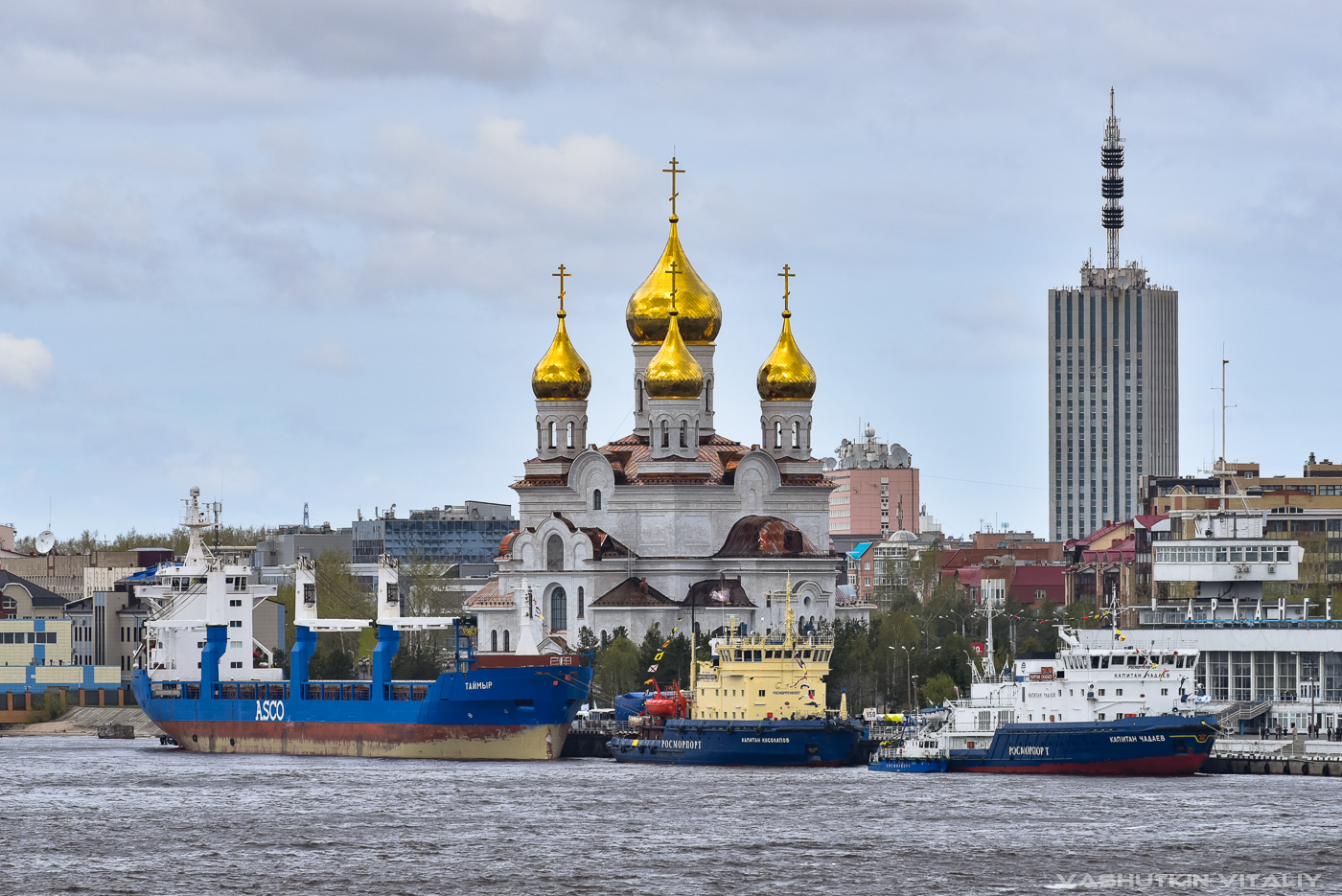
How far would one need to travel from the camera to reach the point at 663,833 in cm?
7731

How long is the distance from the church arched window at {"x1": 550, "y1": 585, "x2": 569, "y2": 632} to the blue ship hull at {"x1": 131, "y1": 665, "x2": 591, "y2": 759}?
64.8 ft

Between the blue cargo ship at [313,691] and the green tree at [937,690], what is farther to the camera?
the green tree at [937,690]

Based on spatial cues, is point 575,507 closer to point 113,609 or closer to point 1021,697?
point 113,609

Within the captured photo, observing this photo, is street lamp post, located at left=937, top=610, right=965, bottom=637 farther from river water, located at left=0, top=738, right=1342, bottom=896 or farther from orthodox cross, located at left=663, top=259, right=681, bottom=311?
river water, located at left=0, top=738, right=1342, bottom=896

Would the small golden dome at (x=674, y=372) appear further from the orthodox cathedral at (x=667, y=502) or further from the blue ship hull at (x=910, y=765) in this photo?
the blue ship hull at (x=910, y=765)

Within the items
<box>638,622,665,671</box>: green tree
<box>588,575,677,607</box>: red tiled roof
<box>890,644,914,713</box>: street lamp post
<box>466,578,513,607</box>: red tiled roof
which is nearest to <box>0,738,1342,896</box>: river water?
<box>890,644,914,713</box>: street lamp post

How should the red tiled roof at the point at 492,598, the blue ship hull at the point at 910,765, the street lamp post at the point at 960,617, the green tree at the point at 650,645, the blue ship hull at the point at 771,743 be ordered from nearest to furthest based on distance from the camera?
the blue ship hull at the point at 910,765, the blue ship hull at the point at 771,743, the green tree at the point at 650,645, the red tiled roof at the point at 492,598, the street lamp post at the point at 960,617

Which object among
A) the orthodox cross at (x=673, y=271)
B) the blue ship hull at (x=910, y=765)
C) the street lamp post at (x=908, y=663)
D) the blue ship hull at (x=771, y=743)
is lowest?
the blue ship hull at (x=910, y=765)

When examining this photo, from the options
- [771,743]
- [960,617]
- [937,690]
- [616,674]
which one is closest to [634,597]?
[616,674]

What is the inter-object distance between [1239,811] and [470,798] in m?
22.2

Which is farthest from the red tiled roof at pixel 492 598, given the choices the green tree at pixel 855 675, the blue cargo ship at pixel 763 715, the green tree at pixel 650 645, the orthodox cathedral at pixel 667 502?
the blue cargo ship at pixel 763 715

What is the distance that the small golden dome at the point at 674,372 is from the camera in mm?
134600

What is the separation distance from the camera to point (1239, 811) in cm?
8019

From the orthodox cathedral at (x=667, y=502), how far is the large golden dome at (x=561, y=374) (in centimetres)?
6
